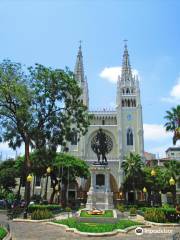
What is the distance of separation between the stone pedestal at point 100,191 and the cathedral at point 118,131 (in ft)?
95.0

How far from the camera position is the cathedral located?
2687 inches

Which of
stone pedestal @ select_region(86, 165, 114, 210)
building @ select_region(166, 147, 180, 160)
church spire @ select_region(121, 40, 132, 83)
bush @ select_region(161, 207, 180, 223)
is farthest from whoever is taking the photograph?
building @ select_region(166, 147, 180, 160)

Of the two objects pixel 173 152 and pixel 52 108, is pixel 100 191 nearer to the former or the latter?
pixel 52 108

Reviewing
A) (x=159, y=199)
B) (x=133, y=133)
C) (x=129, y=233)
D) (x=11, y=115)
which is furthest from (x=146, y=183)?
(x=129, y=233)

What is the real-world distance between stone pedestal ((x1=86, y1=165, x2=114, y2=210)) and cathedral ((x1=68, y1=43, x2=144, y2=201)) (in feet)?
95.0

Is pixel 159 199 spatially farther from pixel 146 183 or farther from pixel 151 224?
pixel 151 224

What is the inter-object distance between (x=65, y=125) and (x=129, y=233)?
1538 centimetres

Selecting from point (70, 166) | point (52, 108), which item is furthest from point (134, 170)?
point (52, 108)

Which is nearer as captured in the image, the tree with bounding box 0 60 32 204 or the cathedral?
the tree with bounding box 0 60 32 204

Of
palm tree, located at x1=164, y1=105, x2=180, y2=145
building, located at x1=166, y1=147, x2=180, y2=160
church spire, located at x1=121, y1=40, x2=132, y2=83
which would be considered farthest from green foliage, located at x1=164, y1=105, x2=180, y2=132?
building, located at x1=166, y1=147, x2=180, y2=160

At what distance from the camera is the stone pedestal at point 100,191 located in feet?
115

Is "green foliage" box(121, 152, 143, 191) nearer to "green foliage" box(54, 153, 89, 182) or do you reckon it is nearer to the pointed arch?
"green foliage" box(54, 153, 89, 182)

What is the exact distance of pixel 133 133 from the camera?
71.2 m

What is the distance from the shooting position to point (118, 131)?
2790 inches
